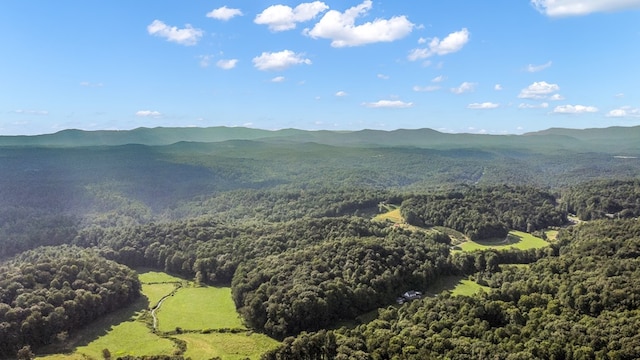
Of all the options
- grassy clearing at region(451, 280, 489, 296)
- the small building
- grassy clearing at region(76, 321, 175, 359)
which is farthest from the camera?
grassy clearing at region(451, 280, 489, 296)

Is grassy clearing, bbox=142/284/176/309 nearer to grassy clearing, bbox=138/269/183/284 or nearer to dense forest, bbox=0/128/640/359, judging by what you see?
grassy clearing, bbox=138/269/183/284

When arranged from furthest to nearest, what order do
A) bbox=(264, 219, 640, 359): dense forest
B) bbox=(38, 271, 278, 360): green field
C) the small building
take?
the small building → bbox=(38, 271, 278, 360): green field → bbox=(264, 219, 640, 359): dense forest

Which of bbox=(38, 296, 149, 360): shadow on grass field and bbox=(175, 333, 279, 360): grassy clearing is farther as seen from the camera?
bbox=(175, 333, 279, 360): grassy clearing

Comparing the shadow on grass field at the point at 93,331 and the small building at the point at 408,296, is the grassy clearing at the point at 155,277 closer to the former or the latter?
the shadow on grass field at the point at 93,331

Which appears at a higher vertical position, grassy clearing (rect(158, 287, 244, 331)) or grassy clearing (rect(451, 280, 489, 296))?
grassy clearing (rect(451, 280, 489, 296))

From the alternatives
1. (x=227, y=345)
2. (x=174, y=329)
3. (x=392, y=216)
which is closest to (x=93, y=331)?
(x=174, y=329)

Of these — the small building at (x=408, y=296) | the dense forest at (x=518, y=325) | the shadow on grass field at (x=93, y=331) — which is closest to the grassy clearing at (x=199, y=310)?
the shadow on grass field at (x=93, y=331)

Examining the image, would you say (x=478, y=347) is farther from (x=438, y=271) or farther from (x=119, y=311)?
(x=119, y=311)

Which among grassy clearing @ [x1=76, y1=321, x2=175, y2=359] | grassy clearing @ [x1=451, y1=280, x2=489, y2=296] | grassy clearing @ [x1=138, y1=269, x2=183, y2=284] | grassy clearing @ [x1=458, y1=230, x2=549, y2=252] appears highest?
grassy clearing @ [x1=458, y1=230, x2=549, y2=252]

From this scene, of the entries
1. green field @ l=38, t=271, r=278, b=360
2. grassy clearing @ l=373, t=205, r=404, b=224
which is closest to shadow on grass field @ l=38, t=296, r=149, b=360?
green field @ l=38, t=271, r=278, b=360
